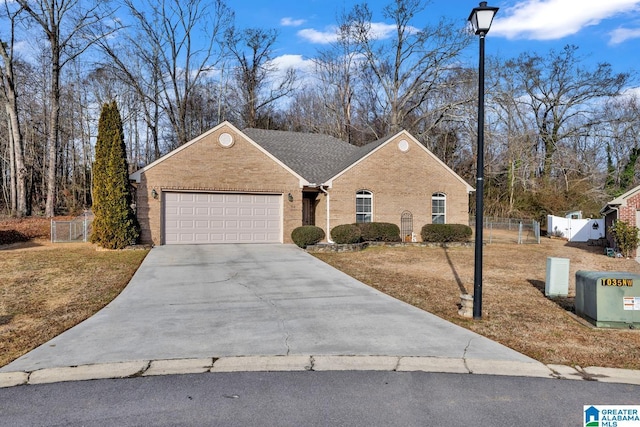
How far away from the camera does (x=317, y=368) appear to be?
4.96 meters

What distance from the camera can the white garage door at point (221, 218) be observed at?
17953mm

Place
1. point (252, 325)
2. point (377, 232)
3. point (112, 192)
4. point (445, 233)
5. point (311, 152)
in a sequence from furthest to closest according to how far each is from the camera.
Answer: point (311, 152) < point (445, 233) < point (377, 232) < point (112, 192) < point (252, 325)

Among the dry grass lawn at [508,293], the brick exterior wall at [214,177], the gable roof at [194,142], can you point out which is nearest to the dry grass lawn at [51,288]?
the brick exterior wall at [214,177]

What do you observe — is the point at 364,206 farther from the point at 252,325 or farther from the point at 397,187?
the point at 252,325

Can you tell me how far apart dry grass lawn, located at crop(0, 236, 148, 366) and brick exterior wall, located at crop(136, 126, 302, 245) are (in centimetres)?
230

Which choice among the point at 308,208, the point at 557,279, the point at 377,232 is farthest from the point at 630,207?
the point at 308,208

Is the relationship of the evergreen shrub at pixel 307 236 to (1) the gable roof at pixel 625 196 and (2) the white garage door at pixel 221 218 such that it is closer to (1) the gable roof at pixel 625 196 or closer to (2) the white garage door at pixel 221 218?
(2) the white garage door at pixel 221 218

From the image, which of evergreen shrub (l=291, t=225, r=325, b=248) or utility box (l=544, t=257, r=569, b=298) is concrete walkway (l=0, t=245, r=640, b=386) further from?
evergreen shrub (l=291, t=225, r=325, b=248)

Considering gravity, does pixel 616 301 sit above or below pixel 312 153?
below

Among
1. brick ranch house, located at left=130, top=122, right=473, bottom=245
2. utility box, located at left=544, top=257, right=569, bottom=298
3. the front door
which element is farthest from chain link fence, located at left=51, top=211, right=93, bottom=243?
utility box, located at left=544, top=257, right=569, bottom=298

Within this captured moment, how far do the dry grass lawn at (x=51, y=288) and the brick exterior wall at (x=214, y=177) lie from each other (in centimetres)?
230

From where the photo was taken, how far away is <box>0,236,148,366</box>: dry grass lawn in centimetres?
638

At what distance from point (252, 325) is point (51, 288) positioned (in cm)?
563

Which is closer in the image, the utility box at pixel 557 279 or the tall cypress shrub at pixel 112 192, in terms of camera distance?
the utility box at pixel 557 279
